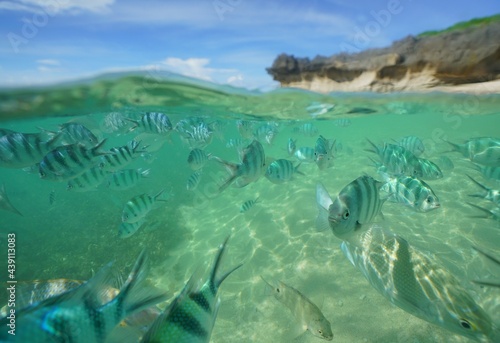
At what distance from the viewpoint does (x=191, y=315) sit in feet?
6.80

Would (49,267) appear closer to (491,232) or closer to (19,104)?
(19,104)

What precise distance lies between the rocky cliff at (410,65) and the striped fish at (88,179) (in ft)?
18.6

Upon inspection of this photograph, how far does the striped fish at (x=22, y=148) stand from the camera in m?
5.14

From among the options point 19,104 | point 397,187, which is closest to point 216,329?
point 397,187

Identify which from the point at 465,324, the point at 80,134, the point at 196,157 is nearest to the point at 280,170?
the point at 196,157

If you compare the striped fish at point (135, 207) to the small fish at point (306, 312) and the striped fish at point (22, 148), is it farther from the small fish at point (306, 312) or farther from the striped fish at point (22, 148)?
the small fish at point (306, 312)

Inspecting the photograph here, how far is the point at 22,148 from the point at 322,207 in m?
5.93

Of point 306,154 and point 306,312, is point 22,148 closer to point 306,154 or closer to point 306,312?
point 306,312

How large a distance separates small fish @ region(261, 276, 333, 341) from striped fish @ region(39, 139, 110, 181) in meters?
4.20

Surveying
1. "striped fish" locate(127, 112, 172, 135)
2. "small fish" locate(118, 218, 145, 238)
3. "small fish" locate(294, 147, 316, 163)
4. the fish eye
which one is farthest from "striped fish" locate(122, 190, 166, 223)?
the fish eye

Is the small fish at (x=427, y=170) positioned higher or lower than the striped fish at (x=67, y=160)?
lower

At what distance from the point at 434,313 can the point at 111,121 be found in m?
9.99

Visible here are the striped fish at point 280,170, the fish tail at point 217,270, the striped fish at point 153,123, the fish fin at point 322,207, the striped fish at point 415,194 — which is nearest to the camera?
the fish tail at point 217,270

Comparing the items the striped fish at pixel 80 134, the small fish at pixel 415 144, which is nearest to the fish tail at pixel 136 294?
the striped fish at pixel 80 134
